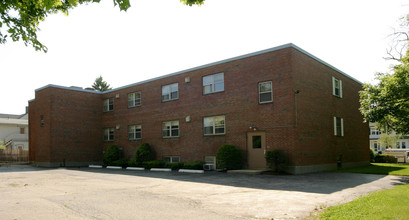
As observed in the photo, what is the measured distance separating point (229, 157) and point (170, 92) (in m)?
8.23

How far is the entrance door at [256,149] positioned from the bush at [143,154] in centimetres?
910

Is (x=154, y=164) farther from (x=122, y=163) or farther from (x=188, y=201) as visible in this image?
(x=188, y=201)

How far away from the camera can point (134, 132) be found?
27.8 m

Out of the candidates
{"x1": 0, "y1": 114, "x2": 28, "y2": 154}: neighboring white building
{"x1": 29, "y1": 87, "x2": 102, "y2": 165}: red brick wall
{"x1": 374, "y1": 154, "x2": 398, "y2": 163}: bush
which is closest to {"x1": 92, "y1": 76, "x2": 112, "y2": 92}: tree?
{"x1": 0, "y1": 114, "x2": 28, "y2": 154}: neighboring white building

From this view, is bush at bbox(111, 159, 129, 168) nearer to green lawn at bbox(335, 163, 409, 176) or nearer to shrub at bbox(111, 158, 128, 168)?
shrub at bbox(111, 158, 128, 168)

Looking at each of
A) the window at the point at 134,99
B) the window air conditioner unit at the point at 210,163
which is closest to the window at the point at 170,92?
the window at the point at 134,99

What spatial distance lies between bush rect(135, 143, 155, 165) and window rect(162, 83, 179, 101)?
4.00m

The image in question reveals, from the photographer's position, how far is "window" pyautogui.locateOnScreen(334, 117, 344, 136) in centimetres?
2187

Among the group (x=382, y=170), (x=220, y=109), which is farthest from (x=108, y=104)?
(x=382, y=170)

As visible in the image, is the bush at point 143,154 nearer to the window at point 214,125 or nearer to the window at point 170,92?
the window at point 170,92

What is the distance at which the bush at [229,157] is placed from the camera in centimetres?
1897

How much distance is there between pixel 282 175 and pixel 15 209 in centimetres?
1217

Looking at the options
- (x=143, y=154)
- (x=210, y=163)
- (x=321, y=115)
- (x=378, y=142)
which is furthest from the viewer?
(x=378, y=142)

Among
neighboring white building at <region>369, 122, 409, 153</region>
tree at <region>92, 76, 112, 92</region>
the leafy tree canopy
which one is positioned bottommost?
neighboring white building at <region>369, 122, 409, 153</region>
